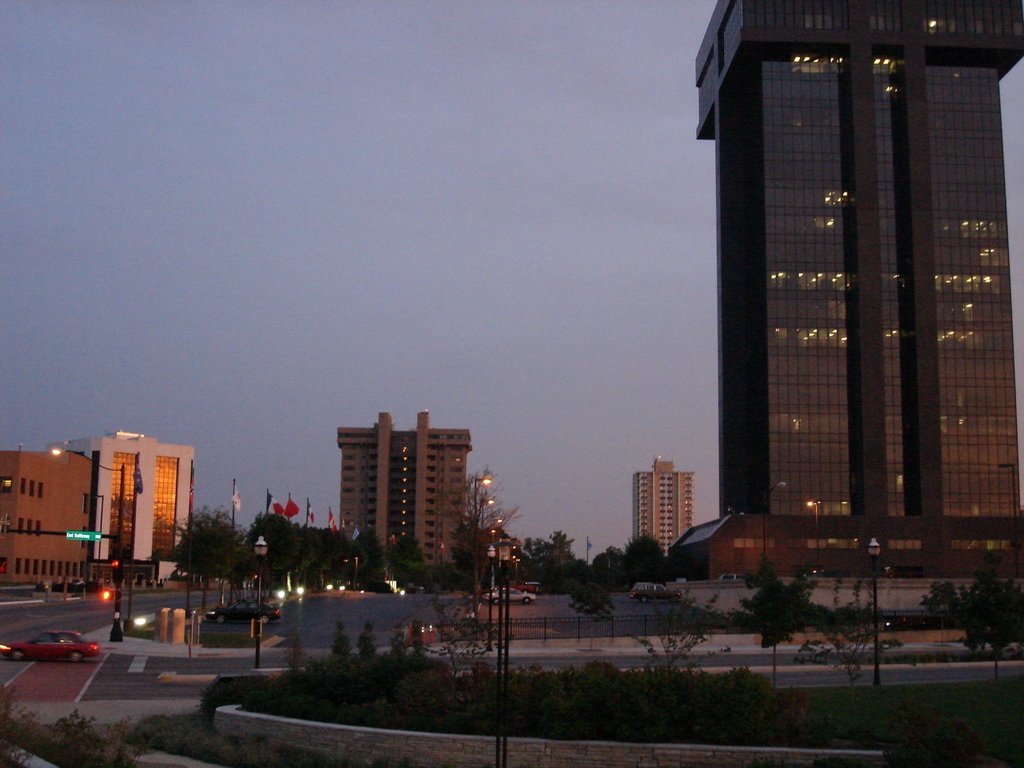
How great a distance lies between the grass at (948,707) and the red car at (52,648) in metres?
27.8

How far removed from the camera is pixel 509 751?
19.2 m

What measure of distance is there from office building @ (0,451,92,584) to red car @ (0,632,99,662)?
67.3 meters

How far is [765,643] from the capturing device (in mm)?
30406

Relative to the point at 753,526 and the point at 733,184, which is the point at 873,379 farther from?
the point at 733,184

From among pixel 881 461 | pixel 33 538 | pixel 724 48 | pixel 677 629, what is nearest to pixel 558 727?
pixel 677 629

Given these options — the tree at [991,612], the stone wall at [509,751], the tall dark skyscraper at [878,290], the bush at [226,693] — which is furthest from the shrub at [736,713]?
the tall dark skyscraper at [878,290]

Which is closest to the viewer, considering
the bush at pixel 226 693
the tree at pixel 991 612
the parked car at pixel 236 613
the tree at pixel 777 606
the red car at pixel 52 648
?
the bush at pixel 226 693

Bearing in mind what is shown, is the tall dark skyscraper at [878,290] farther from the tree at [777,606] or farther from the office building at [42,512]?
the tree at [777,606]

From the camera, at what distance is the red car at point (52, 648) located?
4050 cm

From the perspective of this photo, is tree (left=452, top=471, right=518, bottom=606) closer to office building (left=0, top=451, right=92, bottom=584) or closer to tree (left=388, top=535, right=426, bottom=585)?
office building (left=0, top=451, right=92, bottom=584)

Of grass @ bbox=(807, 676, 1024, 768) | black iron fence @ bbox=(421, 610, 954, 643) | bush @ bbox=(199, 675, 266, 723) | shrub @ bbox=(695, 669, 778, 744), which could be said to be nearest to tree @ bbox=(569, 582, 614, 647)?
black iron fence @ bbox=(421, 610, 954, 643)

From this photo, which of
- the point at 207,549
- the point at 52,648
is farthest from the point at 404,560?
the point at 52,648

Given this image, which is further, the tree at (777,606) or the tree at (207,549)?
the tree at (207,549)

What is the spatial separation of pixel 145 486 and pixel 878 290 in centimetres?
11141
